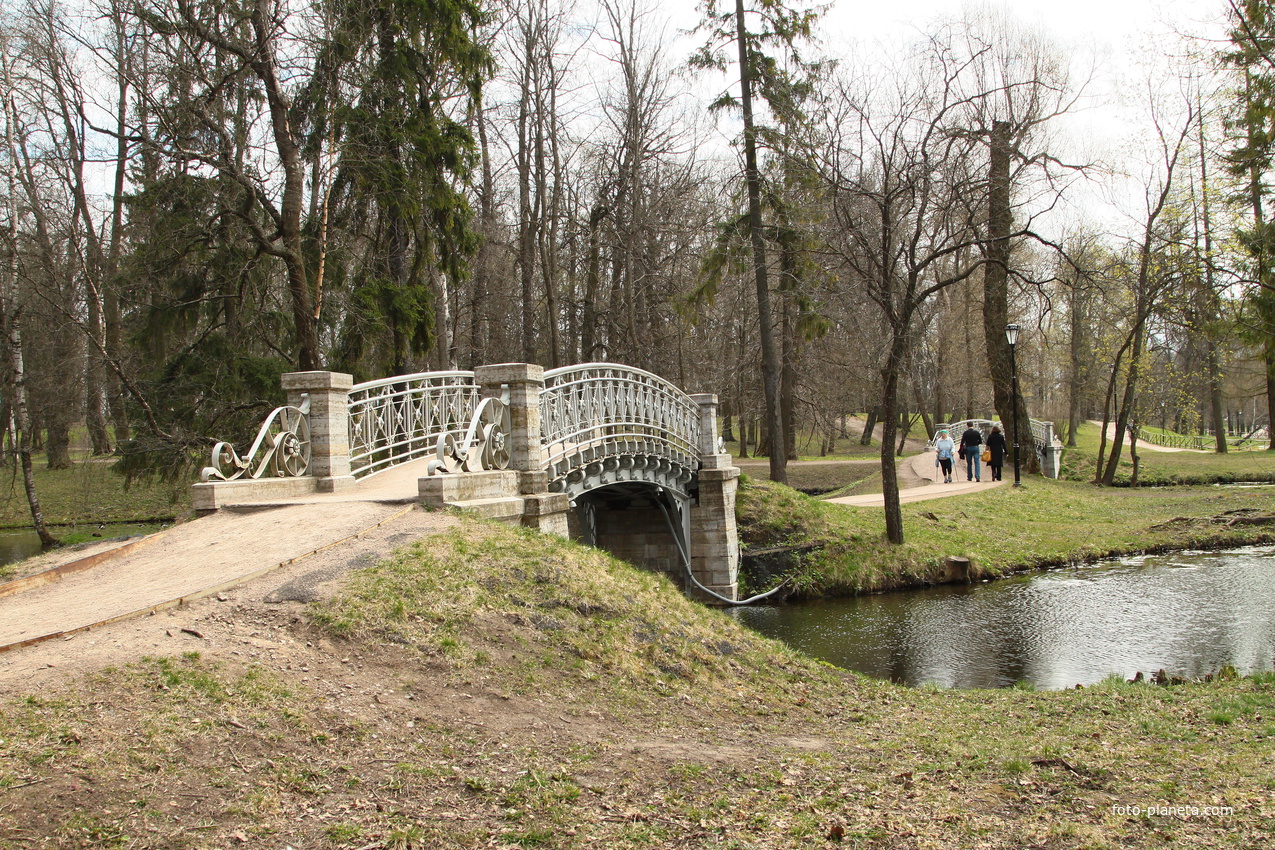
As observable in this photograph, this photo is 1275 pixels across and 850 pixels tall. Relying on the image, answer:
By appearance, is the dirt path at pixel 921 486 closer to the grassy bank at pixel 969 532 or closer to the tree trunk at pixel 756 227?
the grassy bank at pixel 969 532

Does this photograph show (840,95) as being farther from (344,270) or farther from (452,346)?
(452,346)

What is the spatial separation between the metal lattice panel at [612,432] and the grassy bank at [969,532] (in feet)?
8.29

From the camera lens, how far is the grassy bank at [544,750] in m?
3.95

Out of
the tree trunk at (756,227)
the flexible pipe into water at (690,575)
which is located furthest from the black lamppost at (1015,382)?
the flexible pipe into water at (690,575)

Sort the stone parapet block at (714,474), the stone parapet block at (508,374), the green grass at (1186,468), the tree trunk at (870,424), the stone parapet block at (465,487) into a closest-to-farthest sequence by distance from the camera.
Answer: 1. the stone parapet block at (465,487)
2. the stone parapet block at (508,374)
3. the stone parapet block at (714,474)
4. the green grass at (1186,468)
5. the tree trunk at (870,424)

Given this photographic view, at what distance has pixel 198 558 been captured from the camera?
25.2 ft

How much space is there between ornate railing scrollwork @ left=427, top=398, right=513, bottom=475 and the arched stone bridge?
0.02 metres

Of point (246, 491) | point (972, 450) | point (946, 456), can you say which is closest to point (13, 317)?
point (246, 491)

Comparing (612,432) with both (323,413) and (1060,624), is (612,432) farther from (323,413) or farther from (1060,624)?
(1060,624)

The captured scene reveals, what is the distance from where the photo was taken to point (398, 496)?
9.70 m

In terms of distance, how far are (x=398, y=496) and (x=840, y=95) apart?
34.3ft

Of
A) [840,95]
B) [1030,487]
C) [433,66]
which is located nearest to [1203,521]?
[1030,487]

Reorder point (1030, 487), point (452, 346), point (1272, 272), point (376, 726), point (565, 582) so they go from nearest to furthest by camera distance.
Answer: point (376, 726) < point (565, 582) < point (1272, 272) < point (1030, 487) < point (452, 346)

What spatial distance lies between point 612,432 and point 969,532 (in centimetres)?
824
